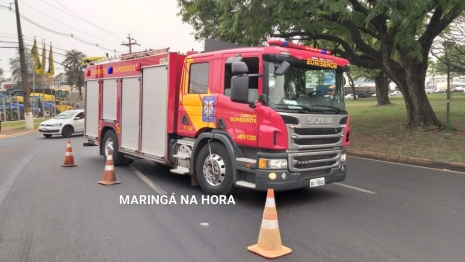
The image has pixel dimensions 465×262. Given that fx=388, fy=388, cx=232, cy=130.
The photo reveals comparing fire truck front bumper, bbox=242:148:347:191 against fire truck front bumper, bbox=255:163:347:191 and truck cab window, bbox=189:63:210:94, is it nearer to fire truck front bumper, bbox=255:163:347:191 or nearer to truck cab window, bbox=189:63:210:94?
fire truck front bumper, bbox=255:163:347:191

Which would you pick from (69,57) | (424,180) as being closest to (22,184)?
(424,180)

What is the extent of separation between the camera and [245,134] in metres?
6.21

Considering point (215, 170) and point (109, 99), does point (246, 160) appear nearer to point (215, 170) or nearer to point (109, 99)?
point (215, 170)

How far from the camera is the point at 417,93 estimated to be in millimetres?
14930

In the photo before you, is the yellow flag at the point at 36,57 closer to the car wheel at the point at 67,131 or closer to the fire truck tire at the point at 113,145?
the car wheel at the point at 67,131

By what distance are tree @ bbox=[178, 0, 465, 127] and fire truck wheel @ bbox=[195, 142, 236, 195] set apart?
16.6 ft

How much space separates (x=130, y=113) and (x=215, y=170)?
343 cm

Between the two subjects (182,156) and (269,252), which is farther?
(182,156)

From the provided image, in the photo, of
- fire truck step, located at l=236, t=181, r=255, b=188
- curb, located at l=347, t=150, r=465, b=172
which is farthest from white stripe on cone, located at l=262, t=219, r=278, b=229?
curb, located at l=347, t=150, r=465, b=172

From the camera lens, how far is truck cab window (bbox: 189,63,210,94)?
7.05m

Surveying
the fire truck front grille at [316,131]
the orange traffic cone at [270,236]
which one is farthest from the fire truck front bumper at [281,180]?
the orange traffic cone at [270,236]

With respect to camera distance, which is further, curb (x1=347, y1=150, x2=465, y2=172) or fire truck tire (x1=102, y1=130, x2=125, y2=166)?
curb (x1=347, y1=150, x2=465, y2=172)

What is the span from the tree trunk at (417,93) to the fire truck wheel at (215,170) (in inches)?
429

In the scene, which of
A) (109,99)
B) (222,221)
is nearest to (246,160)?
(222,221)
